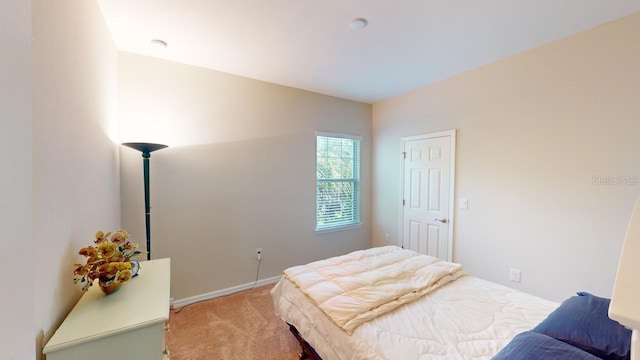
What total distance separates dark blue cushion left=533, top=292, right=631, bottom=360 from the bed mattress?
0.19m

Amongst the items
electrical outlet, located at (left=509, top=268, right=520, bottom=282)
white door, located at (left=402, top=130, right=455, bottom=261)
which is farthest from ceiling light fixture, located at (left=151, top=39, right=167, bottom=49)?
electrical outlet, located at (left=509, top=268, right=520, bottom=282)

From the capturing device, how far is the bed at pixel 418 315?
1159 mm

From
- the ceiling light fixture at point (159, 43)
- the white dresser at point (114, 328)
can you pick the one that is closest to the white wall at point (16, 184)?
the white dresser at point (114, 328)

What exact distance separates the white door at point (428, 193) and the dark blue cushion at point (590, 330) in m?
1.85

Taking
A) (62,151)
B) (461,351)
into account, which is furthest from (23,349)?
(461,351)

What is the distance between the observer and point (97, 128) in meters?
1.76

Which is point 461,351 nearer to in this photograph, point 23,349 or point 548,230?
point 23,349

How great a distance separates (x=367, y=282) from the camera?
5.78 ft

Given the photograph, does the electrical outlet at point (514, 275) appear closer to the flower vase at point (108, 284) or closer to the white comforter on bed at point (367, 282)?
the white comforter on bed at point (367, 282)

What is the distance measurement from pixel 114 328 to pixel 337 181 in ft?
10.3

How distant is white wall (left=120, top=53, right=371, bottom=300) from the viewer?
252 centimetres

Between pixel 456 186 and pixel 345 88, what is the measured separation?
6.40ft

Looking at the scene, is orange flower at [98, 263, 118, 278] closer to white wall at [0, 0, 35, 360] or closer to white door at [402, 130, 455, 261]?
white wall at [0, 0, 35, 360]

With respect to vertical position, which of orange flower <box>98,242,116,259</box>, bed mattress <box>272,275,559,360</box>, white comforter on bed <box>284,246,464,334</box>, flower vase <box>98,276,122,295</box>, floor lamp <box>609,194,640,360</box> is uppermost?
floor lamp <box>609,194,640,360</box>
